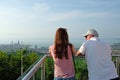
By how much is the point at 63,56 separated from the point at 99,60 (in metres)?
0.86

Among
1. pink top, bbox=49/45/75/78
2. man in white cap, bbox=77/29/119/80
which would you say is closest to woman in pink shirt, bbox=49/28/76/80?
pink top, bbox=49/45/75/78

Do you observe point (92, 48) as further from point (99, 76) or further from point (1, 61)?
point (1, 61)

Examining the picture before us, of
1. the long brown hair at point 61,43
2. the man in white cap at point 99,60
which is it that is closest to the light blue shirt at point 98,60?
the man in white cap at point 99,60

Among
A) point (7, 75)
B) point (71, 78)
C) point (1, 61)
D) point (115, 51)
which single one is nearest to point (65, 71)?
point (71, 78)

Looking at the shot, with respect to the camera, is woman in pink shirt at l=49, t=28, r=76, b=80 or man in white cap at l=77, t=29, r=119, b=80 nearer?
man in white cap at l=77, t=29, r=119, b=80

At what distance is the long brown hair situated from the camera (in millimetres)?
4969

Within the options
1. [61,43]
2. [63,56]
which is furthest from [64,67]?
[61,43]

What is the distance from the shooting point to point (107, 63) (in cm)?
436

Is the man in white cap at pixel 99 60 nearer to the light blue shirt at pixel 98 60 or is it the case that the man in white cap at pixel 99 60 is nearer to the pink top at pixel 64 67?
the light blue shirt at pixel 98 60

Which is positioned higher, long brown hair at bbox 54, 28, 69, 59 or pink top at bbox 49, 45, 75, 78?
long brown hair at bbox 54, 28, 69, 59

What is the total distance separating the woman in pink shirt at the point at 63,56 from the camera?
16.4 feet

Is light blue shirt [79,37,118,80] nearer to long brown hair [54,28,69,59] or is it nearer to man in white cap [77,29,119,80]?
man in white cap [77,29,119,80]

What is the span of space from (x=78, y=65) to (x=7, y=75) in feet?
76.5

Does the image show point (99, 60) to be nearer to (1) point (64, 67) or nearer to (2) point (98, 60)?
(2) point (98, 60)
